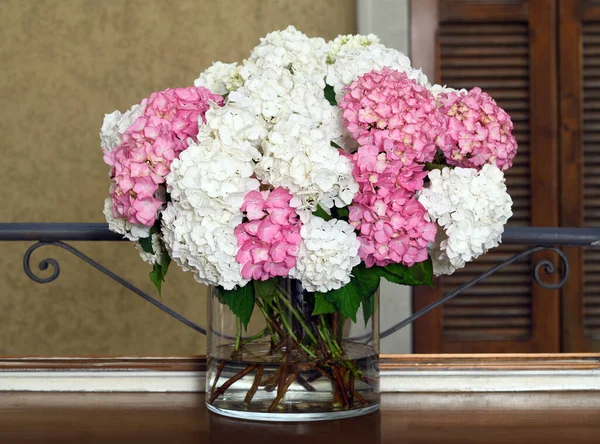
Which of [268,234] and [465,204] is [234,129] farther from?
[465,204]

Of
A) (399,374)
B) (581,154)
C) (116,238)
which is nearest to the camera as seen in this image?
(399,374)

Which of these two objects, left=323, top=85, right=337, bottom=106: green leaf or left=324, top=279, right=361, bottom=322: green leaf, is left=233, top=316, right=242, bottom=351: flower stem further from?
left=323, top=85, right=337, bottom=106: green leaf

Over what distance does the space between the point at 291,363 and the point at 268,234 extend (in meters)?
0.14

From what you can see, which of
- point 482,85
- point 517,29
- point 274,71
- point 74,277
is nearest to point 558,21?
point 517,29

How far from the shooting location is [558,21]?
2.61m

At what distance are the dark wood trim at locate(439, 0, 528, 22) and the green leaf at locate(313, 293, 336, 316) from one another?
6.43 ft

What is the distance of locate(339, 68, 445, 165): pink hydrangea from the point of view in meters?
0.78

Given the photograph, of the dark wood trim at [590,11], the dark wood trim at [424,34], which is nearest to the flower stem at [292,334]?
the dark wood trim at [424,34]

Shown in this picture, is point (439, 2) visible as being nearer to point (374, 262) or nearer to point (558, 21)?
point (558, 21)

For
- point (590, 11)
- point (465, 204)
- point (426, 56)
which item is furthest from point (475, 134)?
point (590, 11)

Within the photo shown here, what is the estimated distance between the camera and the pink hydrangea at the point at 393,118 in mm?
784

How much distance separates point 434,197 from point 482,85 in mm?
1941

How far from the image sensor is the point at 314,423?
2.68 feet

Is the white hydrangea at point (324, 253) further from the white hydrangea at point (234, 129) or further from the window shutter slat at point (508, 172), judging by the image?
the window shutter slat at point (508, 172)
